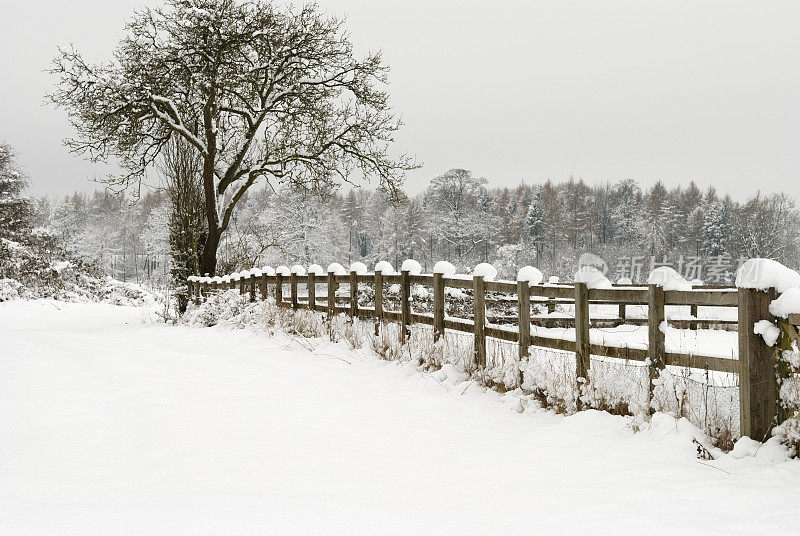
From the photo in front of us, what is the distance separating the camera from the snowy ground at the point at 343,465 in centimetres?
333

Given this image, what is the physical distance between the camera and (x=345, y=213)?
78.1m

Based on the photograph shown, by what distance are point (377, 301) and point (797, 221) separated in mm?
61614

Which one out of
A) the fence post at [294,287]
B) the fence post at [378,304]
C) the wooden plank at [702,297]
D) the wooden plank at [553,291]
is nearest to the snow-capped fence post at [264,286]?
the fence post at [294,287]

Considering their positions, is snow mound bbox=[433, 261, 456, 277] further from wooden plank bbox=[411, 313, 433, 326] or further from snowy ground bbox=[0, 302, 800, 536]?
snowy ground bbox=[0, 302, 800, 536]

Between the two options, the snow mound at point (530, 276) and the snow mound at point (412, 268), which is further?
the snow mound at point (412, 268)

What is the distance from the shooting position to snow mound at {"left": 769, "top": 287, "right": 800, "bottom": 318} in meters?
4.02

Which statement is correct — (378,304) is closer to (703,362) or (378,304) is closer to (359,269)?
(359,269)

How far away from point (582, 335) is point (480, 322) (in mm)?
1606

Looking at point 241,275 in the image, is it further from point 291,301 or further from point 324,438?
point 324,438

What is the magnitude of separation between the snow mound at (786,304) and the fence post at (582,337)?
1.79 meters

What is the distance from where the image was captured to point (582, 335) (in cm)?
580

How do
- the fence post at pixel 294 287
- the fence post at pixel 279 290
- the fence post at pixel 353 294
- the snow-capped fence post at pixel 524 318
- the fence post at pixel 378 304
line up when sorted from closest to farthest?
the snow-capped fence post at pixel 524 318 → the fence post at pixel 378 304 → the fence post at pixel 353 294 → the fence post at pixel 294 287 → the fence post at pixel 279 290

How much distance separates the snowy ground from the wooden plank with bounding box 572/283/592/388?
1.84 feet

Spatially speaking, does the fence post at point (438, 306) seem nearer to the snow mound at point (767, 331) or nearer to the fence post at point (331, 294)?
the fence post at point (331, 294)
